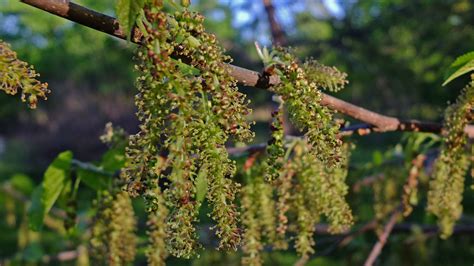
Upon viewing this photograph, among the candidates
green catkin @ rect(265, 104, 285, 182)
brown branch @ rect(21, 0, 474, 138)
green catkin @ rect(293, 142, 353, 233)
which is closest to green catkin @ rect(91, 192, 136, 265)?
green catkin @ rect(293, 142, 353, 233)

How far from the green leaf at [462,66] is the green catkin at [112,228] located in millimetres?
800

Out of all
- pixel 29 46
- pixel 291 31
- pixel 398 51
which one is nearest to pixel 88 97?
pixel 29 46

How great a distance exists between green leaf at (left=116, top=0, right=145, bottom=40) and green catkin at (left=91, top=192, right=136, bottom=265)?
83cm

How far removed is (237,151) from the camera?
5.89 ft

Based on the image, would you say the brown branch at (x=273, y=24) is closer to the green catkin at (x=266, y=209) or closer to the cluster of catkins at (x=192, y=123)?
the green catkin at (x=266, y=209)

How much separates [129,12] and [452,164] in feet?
3.25

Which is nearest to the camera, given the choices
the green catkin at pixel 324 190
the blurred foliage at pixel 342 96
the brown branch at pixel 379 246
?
the green catkin at pixel 324 190

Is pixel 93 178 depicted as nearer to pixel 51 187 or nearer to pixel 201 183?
pixel 51 187

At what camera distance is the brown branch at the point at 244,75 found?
868 mm

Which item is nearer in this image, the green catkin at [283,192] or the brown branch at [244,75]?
the brown branch at [244,75]

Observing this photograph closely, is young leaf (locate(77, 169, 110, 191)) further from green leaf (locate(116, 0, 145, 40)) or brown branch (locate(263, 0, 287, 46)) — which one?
brown branch (locate(263, 0, 287, 46))

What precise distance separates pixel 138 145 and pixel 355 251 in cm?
301

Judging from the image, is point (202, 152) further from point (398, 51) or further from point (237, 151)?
point (398, 51)

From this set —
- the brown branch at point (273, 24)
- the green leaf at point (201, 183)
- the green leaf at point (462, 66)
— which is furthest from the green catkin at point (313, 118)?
the brown branch at point (273, 24)
